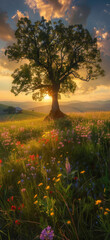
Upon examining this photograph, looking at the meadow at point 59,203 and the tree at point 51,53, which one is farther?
the tree at point 51,53

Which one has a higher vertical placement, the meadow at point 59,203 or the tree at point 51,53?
the tree at point 51,53

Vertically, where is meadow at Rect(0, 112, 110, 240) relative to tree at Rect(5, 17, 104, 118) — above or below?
below

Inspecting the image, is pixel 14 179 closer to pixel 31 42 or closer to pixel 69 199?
pixel 69 199

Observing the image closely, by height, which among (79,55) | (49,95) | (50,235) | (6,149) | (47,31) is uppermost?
(47,31)

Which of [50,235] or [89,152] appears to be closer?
[50,235]

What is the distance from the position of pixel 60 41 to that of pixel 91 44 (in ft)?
13.8

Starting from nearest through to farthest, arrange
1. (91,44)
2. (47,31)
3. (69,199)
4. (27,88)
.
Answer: (69,199) → (47,31) → (91,44) → (27,88)

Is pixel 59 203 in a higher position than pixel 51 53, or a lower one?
lower

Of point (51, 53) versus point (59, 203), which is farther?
point (51, 53)

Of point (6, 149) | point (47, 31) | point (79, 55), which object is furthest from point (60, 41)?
point (6, 149)

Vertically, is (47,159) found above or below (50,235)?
below

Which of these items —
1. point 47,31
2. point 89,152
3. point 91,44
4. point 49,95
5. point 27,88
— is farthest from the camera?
point 49,95

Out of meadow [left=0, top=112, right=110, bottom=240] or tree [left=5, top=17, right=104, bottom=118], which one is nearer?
meadow [left=0, top=112, right=110, bottom=240]

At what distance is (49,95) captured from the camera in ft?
70.3
